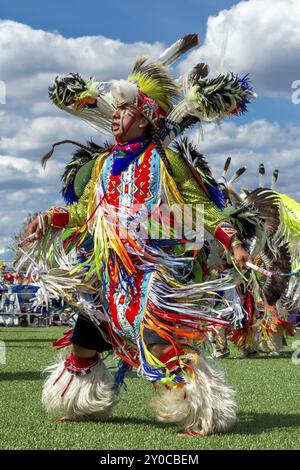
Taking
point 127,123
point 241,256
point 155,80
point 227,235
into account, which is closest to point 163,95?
point 155,80

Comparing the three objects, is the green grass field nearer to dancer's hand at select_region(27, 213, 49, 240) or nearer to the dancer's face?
dancer's hand at select_region(27, 213, 49, 240)

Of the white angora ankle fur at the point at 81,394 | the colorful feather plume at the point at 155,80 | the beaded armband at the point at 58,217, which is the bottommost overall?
the white angora ankle fur at the point at 81,394

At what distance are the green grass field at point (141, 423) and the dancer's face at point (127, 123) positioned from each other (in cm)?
164

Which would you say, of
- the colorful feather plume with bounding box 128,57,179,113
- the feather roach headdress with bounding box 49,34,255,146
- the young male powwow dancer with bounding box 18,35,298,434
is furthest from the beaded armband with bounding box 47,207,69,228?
the colorful feather plume with bounding box 128,57,179,113

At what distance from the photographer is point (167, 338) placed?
415 centimetres

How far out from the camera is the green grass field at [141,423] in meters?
3.98

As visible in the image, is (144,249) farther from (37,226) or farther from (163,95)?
(163,95)

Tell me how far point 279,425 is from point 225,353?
5467 mm

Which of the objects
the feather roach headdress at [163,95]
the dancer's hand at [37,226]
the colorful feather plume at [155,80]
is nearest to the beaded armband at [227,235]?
the feather roach headdress at [163,95]

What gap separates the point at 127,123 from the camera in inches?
175

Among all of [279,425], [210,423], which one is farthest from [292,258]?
[210,423]

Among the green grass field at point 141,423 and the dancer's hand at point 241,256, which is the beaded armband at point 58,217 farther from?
the green grass field at point 141,423
